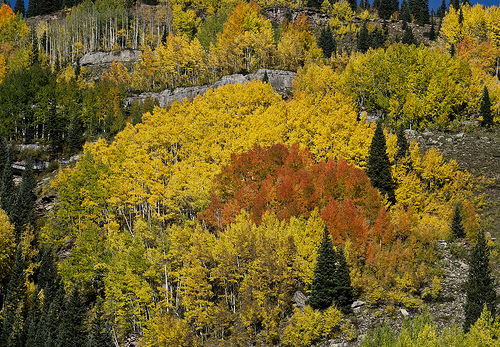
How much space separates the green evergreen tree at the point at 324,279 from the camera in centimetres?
3972

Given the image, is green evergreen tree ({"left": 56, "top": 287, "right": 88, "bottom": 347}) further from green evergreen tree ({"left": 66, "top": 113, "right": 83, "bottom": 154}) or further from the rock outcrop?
the rock outcrop

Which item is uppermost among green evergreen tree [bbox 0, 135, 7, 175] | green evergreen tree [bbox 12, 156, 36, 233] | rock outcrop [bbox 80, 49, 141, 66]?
rock outcrop [bbox 80, 49, 141, 66]

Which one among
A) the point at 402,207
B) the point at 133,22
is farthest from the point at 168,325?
the point at 133,22

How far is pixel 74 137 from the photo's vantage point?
85.4m

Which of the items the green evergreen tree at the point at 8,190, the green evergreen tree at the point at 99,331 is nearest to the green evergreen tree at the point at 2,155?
the green evergreen tree at the point at 8,190

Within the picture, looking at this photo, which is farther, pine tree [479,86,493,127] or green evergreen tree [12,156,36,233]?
pine tree [479,86,493,127]

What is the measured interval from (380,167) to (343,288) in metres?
20.7

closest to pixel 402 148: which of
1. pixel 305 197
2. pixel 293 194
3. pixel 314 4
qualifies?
pixel 305 197

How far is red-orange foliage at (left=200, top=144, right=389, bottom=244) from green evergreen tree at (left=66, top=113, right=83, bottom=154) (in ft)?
131

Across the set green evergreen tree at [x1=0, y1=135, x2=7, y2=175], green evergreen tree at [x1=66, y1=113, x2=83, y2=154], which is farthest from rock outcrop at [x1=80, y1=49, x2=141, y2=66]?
green evergreen tree at [x1=0, y1=135, x2=7, y2=175]

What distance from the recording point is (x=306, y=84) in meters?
82.8

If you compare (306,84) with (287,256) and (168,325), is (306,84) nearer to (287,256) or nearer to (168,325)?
(287,256)

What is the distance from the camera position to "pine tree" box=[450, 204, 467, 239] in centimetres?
4547

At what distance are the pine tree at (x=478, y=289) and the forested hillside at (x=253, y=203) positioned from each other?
158 millimetres
